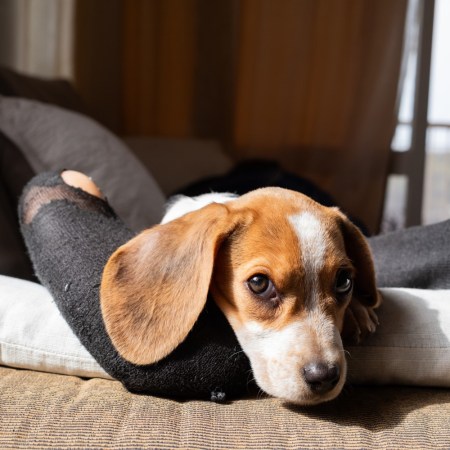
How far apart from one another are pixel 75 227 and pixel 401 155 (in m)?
3.35

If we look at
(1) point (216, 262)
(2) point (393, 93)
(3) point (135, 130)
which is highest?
(1) point (216, 262)

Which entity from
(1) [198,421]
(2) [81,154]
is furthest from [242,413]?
(2) [81,154]

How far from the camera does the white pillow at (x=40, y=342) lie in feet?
3.58

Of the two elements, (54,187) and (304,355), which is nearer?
(304,355)

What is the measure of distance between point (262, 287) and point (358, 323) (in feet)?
0.73

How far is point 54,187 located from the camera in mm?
1300

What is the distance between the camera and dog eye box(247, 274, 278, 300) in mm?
1003

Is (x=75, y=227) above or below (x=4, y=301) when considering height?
above

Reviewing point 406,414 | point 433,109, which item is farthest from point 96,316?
A: point 433,109

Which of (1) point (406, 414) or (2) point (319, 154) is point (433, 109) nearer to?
(2) point (319, 154)

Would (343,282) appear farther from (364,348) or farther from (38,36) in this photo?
(38,36)

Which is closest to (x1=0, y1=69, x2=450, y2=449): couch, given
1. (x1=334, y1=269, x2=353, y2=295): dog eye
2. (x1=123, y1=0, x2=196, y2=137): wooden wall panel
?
(x1=334, y1=269, x2=353, y2=295): dog eye

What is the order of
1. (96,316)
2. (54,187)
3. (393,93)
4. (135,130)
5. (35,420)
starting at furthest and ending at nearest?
(135,130), (393,93), (54,187), (96,316), (35,420)

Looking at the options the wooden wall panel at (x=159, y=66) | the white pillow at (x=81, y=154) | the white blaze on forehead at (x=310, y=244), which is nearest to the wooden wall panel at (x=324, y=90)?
the wooden wall panel at (x=159, y=66)
